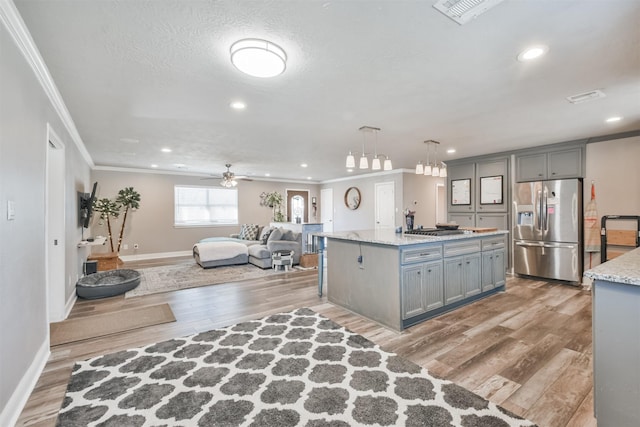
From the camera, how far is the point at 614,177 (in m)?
4.52

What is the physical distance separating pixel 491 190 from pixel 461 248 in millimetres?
3005

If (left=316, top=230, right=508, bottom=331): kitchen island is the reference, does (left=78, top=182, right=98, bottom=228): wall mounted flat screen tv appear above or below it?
above

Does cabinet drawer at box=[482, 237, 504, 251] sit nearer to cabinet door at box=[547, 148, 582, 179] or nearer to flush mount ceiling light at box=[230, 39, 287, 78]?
cabinet door at box=[547, 148, 582, 179]

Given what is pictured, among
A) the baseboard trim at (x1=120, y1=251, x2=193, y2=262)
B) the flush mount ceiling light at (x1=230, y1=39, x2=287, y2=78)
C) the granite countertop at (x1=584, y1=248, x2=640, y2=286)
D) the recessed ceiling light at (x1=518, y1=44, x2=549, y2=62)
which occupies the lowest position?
the baseboard trim at (x1=120, y1=251, x2=193, y2=262)

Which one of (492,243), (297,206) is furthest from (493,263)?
(297,206)

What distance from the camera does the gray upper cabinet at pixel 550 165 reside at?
4902 millimetres

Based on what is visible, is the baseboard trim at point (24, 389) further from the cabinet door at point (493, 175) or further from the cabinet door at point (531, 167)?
the cabinet door at point (531, 167)

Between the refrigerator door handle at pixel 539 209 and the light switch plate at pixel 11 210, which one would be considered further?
the refrigerator door handle at pixel 539 209

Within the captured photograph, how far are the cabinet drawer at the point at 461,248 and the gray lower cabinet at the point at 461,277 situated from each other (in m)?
0.06

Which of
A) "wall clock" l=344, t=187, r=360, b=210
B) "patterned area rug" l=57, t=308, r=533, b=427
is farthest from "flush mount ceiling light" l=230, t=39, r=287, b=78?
"wall clock" l=344, t=187, r=360, b=210

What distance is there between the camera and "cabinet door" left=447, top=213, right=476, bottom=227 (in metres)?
6.25

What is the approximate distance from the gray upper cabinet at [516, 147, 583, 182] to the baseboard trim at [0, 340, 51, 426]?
705cm

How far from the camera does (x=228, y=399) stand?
192cm

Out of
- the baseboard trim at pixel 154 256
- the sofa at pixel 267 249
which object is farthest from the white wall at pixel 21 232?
the baseboard trim at pixel 154 256
